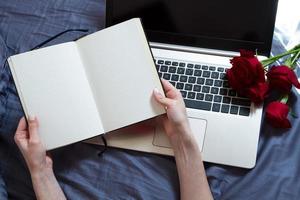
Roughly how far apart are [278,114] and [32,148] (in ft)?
1.52

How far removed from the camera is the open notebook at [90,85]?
2.69 feet

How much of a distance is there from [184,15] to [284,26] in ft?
0.75

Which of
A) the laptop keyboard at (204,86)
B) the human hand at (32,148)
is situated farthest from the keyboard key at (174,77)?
the human hand at (32,148)

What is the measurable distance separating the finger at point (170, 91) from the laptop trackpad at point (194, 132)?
0.25 feet

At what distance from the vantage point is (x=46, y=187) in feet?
2.64

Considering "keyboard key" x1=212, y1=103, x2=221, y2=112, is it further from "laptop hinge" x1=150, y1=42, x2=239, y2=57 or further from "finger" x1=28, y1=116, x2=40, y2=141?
"finger" x1=28, y1=116, x2=40, y2=141

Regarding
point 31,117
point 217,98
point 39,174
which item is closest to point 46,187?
point 39,174

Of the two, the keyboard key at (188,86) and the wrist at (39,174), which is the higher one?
the keyboard key at (188,86)

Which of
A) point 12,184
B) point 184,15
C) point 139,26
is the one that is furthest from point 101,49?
point 12,184

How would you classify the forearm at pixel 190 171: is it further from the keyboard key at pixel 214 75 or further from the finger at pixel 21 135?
the finger at pixel 21 135

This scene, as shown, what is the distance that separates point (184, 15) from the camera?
3.01 feet

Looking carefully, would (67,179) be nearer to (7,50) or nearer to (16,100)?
(16,100)

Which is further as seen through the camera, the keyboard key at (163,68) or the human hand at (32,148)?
the keyboard key at (163,68)

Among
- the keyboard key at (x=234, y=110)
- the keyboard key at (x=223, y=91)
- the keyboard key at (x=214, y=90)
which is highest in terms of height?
the keyboard key at (x=214, y=90)
